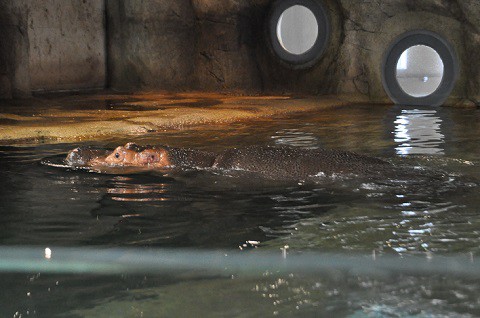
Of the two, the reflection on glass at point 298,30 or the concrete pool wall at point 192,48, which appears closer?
the concrete pool wall at point 192,48

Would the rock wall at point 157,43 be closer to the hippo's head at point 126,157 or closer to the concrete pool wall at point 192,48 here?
the concrete pool wall at point 192,48

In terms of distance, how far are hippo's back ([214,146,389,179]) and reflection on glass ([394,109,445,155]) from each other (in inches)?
56.9

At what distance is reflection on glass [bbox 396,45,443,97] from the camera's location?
50.6ft

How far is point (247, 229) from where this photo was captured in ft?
14.0

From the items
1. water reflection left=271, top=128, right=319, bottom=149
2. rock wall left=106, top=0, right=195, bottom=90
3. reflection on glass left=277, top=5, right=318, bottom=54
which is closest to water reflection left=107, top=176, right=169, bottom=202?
water reflection left=271, top=128, right=319, bottom=149

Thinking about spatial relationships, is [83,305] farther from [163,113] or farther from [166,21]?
[166,21]

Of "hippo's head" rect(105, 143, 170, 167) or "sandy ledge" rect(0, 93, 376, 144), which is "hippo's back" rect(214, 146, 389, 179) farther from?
"sandy ledge" rect(0, 93, 376, 144)

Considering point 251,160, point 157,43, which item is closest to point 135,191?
point 251,160

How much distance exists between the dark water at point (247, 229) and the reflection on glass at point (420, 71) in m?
7.99

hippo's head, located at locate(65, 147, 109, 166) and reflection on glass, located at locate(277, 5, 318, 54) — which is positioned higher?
reflection on glass, located at locate(277, 5, 318, 54)

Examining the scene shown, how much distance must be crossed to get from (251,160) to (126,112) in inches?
201

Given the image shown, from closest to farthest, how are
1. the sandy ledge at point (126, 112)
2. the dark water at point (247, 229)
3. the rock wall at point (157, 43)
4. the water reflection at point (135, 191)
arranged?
the dark water at point (247, 229) < the water reflection at point (135, 191) < the sandy ledge at point (126, 112) < the rock wall at point (157, 43)

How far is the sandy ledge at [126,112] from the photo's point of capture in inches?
338

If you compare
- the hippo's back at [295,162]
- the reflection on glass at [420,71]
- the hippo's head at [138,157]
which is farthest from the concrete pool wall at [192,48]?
the hippo's head at [138,157]
